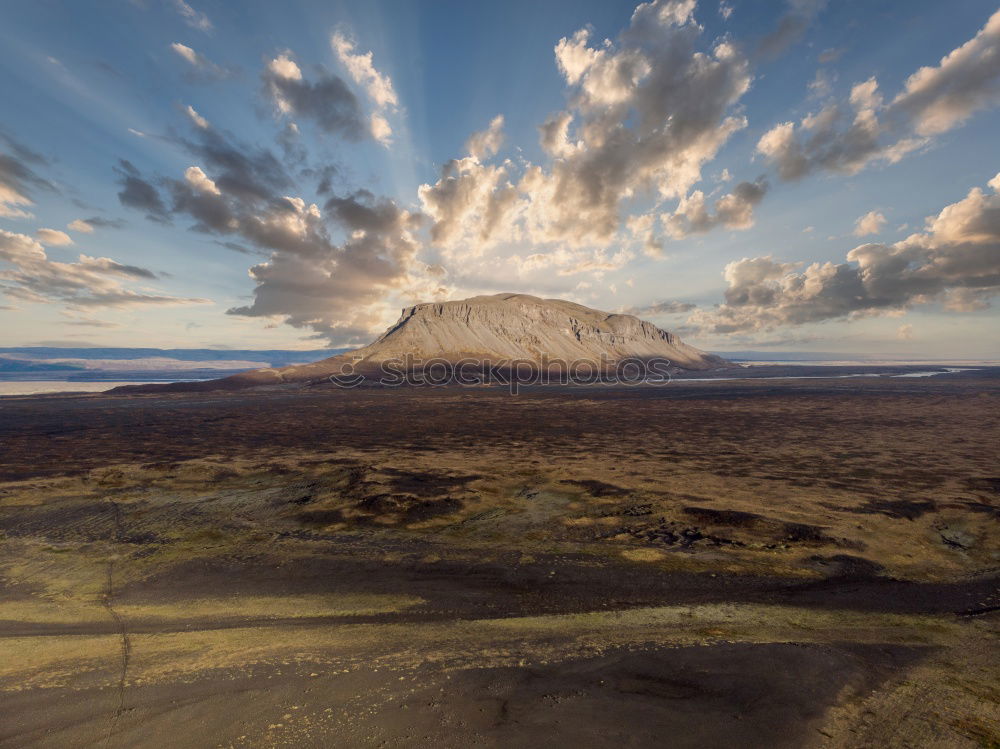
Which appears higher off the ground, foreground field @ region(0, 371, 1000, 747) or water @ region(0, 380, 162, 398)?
water @ region(0, 380, 162, 398)

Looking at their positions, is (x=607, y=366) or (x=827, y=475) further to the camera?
(x=607, y=366)

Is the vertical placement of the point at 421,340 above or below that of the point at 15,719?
above

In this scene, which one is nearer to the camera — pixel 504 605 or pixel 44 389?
pixel 504 605

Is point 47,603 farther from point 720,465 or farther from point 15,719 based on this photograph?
point 720,465

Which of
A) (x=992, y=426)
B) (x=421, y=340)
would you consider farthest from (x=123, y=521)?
(x=421, y=340)

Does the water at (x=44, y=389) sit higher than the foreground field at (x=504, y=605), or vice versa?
the water at (x=44, y=389)

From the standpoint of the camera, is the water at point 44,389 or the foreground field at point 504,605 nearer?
the foreground field at point 504,605

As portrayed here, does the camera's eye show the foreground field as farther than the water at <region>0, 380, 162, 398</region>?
No

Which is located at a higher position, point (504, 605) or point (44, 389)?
point (44, 389)
